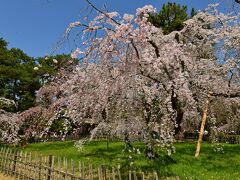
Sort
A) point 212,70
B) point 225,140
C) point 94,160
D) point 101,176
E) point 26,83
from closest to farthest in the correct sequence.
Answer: point 101,176 → point 212,70 → point 94,160 → point 225,140 → point 26,83

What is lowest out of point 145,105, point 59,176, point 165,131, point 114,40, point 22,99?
point 59,176

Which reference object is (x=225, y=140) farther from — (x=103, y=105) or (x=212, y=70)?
(x=103, y=105)

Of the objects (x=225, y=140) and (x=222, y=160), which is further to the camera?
(x=225, y=140)

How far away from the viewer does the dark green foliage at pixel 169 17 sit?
37469 millimetres

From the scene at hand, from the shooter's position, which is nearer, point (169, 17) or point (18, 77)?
point (169, 17)

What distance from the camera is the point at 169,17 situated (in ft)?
127

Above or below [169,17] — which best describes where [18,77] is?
below

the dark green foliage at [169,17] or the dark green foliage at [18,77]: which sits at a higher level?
the dark green foliage at [169,17]

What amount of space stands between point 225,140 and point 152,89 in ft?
76.1

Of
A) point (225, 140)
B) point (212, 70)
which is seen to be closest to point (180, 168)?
point (212, 70)

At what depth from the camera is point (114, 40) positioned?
10.3m

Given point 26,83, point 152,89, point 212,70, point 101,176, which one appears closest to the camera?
point 101,176

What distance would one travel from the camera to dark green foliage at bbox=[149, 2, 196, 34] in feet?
123

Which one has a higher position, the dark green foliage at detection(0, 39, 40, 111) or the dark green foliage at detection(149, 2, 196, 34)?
the dark green foliage at detection(149, 2, 196, 34)
